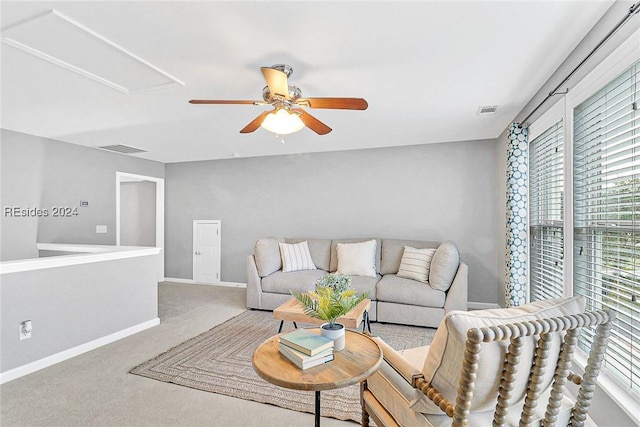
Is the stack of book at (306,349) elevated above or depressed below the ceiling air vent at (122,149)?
below

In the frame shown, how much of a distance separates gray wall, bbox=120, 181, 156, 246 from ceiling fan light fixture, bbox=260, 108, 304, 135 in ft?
17.1

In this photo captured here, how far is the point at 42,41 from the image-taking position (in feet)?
6.63

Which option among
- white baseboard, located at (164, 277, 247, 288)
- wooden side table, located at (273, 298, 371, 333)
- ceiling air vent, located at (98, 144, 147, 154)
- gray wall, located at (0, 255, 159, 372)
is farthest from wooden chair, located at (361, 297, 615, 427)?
ceiling air vent, located at (98, 144, 147, 154)

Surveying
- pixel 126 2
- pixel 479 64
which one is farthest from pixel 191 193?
pixel 479 64

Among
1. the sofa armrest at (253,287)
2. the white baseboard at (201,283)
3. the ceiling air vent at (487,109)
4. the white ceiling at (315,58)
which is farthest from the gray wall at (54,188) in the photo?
the ceiling air vent at (487,109)

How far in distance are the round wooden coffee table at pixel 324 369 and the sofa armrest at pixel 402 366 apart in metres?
0.04

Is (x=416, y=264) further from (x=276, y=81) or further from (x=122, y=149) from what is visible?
(x=122, y=149)

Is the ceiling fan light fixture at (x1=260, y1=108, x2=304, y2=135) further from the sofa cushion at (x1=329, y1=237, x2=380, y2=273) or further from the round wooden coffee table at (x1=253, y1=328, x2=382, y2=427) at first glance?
the sofa cushion at (x1=329, y1=237, x2=380, y2=273)

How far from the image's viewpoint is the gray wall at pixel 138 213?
6.85m

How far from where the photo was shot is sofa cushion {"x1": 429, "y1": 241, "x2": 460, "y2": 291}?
3.88 metres

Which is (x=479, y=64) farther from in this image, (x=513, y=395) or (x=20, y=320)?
(x=20, y=320)

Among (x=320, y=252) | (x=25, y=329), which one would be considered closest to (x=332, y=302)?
(x=25, y=329)

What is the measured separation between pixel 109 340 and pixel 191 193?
135 inches

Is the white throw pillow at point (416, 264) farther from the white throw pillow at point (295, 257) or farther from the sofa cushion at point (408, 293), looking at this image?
the white throw pillow at point (295, 257)
